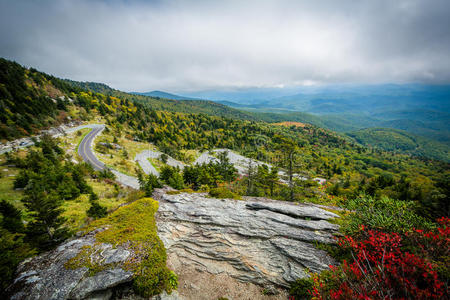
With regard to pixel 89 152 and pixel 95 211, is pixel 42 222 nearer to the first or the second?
pixel 95 211

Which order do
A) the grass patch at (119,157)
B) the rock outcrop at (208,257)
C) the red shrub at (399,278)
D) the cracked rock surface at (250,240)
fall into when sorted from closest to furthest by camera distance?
the red shrub at (399,278) → the rock outcrop at (208,257) → the cracked rock surface at (250,240) → the grass patch at (119,157)

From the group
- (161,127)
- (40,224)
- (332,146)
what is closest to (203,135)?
(161,127)

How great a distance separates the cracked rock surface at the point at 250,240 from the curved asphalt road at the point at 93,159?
34.3m

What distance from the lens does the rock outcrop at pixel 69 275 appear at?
6.79 metres

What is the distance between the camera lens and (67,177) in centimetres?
2780

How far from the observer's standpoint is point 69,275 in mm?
7473

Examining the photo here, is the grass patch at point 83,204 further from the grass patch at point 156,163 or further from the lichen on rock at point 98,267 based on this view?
the grass patch at point 156,163

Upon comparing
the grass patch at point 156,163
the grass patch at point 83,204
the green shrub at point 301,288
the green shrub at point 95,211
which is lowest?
the grass patch at point 156,163

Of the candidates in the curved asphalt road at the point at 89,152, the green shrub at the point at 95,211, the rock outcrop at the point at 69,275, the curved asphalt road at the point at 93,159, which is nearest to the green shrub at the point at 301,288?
the rock outcrop at the point at 69,275

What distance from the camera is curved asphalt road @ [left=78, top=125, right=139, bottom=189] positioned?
43469mm

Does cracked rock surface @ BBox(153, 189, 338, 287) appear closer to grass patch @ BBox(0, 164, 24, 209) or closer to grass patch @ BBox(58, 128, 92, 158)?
grass patch @ BBox(0, 164, 24, 209)

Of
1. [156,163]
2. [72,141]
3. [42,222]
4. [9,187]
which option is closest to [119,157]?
[156,163]

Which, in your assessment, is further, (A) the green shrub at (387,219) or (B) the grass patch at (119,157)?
(B) the grass patch at (119,157)

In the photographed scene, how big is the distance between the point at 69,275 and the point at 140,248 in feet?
10.3
